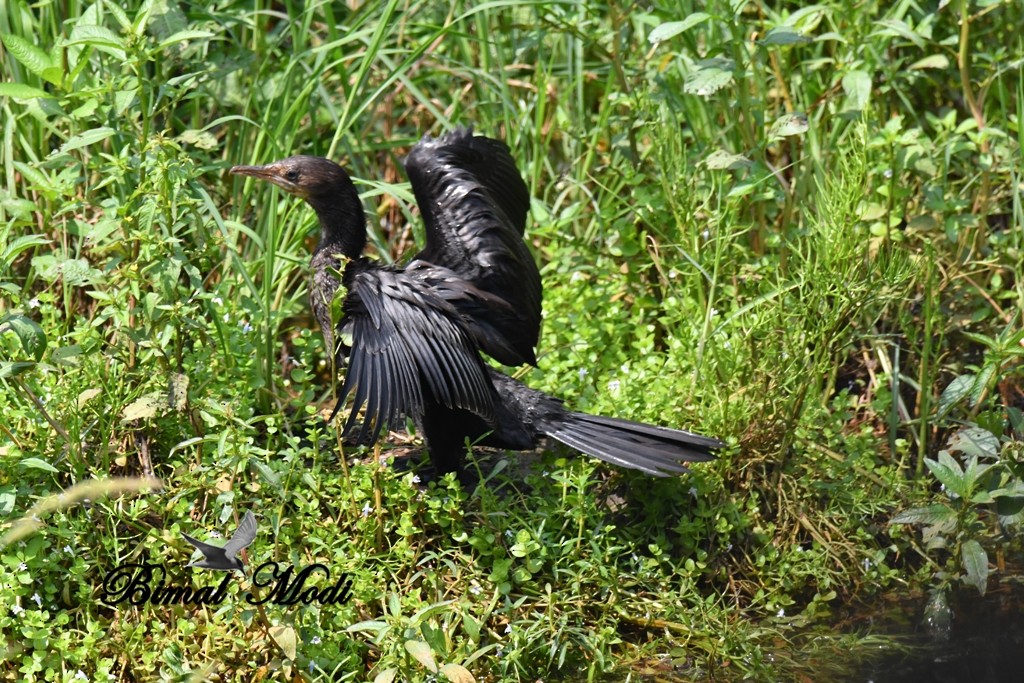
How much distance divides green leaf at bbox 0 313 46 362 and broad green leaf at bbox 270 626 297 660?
3.65 feet

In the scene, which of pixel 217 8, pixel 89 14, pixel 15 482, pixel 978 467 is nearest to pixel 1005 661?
pixel 978 467

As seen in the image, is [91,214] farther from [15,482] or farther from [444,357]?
[444,357]

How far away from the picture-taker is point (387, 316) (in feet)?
13.3

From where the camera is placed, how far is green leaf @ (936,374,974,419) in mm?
4504

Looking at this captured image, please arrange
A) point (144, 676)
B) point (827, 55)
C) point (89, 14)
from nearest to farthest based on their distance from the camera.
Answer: point (144, 676)
point (89, 14)
point (827, 55)

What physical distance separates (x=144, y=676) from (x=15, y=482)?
809mm

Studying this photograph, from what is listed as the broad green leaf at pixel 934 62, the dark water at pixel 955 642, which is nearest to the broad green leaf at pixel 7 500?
the dark water at pixel 955 642

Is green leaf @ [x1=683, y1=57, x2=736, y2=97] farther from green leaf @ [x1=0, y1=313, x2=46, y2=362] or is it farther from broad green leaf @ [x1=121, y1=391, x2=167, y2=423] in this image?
green leaf @ [x1=0, y1=313, x2=46, y2=362]

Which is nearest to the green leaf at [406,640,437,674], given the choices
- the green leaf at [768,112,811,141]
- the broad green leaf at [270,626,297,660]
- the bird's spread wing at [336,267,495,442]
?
the broad green leaf at [270,626,297,660]

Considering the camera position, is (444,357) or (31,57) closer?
(444,357)

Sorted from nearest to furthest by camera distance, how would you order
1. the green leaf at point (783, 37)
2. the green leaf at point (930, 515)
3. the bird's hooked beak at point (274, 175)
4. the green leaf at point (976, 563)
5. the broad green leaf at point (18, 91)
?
the green leaf at point (976, 563)
the green leaf at point (930, 515)
the broad green leaf at point (18, 91)
the bird's hooked beak at point (274, 175)
the green leaf at point (783, 37)

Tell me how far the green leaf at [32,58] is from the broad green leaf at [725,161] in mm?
2377

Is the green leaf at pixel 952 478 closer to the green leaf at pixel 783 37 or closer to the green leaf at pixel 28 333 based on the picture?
the green leaf at pixel 783 37

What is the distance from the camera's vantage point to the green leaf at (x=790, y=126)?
16.3 feet
